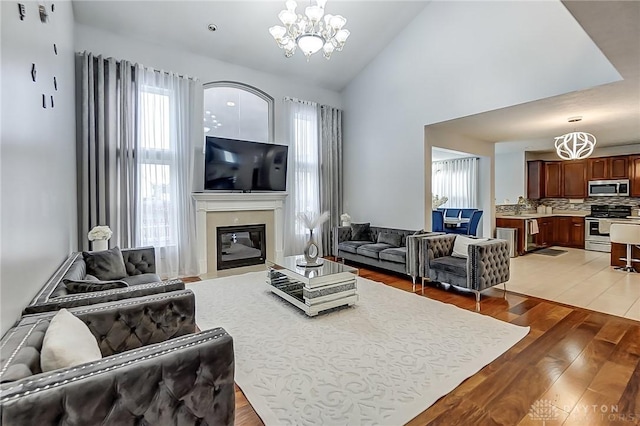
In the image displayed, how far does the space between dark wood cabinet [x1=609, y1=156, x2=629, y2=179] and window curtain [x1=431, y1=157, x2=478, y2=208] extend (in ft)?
10.3

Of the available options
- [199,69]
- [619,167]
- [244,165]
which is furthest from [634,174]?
[199,69]

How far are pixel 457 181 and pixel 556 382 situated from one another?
7.23 metres

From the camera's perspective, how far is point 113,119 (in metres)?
4.68

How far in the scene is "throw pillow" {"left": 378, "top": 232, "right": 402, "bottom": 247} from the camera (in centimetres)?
584

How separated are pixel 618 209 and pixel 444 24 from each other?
639 centimetres

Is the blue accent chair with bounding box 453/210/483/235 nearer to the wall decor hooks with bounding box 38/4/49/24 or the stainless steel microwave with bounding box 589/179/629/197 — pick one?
the stainless steel microwave with bounding box 589/179/629/197

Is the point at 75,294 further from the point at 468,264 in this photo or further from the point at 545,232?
the point at 545,232

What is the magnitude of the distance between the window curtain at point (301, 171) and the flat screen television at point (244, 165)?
0.39 m

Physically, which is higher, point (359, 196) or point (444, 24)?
point (444, 24)

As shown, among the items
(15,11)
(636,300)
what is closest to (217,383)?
(15,11)

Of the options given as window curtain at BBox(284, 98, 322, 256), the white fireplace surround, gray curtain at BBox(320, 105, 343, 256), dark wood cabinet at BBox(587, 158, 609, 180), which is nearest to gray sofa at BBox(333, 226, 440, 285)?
gray curtain at BBox(320, 105, 343, 256)

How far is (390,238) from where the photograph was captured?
601 centimetres

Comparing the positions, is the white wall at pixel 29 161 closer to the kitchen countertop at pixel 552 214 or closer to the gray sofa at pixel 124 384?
the gray sofa at pixel 124 384

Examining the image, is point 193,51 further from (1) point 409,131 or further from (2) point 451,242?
(2) point 451,242
